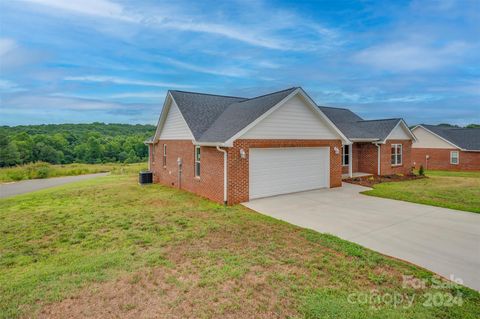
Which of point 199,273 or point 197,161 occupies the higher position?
point 197,161

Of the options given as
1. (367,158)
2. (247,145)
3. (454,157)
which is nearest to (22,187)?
(247,145)

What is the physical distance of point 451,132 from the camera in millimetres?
30266

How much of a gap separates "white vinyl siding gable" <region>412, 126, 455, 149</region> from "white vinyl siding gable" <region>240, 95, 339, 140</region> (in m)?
23.3

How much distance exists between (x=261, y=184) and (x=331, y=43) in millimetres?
15627

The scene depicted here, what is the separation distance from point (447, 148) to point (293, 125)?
26302 mm

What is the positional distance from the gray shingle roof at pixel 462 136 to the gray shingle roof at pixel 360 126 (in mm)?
14057

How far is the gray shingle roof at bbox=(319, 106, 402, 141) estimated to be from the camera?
18875 mm

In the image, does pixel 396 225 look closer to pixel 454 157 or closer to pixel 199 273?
pixel 199 273

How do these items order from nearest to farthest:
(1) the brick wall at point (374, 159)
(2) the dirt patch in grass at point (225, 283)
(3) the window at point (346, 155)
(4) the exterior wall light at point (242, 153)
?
(2) the dirt patch in grass at point (225, 283), (4) the exterior wall light at point (242, 153), (3) the window at point (346, 155), (1) the brick wall at point (374, 159)

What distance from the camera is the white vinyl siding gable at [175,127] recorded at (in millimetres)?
13422

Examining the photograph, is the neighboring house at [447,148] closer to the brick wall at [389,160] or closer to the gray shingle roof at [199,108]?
the brick wall at [389,160]

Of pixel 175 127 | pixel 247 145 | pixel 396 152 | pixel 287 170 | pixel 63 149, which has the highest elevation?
pixel 175 127

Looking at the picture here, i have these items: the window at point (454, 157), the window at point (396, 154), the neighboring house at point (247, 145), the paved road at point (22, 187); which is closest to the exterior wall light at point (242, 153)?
the neighboring house at point (247, 145)

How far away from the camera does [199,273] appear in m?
4.73
